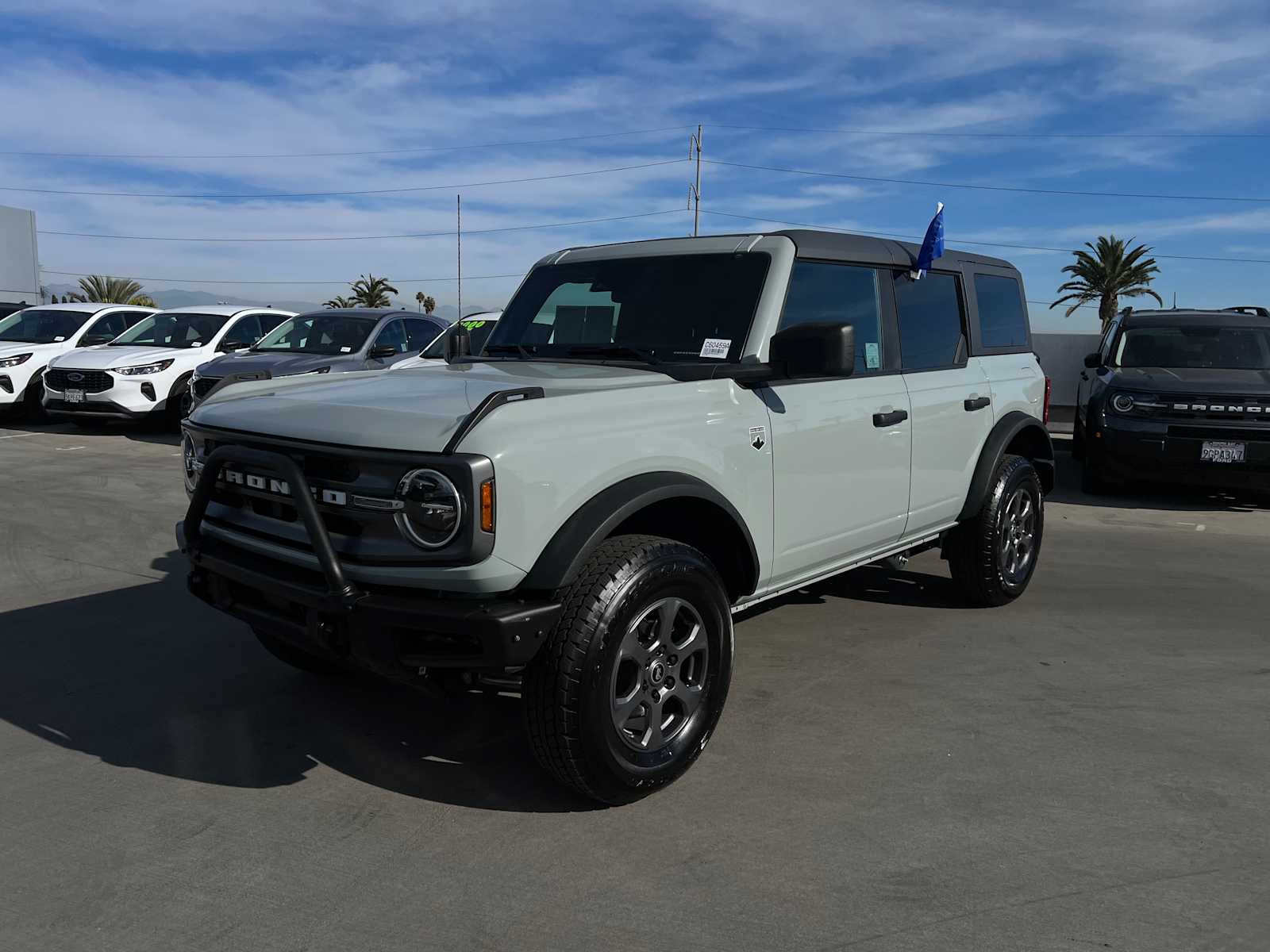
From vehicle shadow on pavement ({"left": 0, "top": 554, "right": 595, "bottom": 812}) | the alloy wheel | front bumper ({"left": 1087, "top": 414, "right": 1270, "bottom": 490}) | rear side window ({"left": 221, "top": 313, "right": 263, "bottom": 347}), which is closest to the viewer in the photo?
the alloy wheel

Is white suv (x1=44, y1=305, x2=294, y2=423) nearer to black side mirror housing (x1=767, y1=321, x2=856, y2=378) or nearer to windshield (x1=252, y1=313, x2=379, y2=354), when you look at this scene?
windshield (x1=252, y1=313, x2=379, y2=354)

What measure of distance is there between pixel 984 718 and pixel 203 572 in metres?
3.02

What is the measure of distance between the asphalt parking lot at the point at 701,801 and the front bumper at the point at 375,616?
60 centimetres

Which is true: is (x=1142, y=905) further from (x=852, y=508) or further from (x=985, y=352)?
(x=985, y=352)

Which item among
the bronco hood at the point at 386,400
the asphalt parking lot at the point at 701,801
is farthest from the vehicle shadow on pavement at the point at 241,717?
the bronco hood at the point at 386,400

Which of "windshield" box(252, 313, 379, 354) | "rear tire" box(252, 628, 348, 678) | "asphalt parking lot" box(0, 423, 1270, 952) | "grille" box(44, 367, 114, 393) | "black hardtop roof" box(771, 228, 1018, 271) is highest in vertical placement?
"black hardtop roof" box(771, 228, 1018, 271)

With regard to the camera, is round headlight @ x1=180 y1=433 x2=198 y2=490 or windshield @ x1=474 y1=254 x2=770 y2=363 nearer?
round headlight @ x1=180 y1=433 x2=198 y2=490

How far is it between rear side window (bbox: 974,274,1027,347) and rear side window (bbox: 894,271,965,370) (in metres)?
0.31

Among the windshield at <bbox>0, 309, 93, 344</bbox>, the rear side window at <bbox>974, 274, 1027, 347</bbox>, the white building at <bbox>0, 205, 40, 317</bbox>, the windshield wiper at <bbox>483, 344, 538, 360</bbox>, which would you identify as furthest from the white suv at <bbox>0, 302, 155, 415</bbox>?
the white building at <bbox>0, 205, 40, 317</bbox>

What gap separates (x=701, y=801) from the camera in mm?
3441

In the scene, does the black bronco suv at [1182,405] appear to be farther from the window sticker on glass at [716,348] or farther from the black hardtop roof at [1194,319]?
the window sticker on glass at [716,348]

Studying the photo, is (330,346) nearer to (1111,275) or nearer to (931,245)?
(931,245)

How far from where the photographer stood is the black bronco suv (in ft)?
29.8

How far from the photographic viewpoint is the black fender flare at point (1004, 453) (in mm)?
5422
